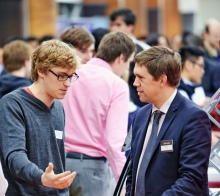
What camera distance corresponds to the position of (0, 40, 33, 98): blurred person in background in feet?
22.8

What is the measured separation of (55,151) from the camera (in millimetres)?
4355

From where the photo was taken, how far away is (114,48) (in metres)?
5.62

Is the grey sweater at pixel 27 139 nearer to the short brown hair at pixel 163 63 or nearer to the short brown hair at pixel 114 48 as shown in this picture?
the short brown hair at pixel 163 63

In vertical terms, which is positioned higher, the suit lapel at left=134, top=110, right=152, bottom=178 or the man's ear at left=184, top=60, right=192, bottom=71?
the suit lapel at left=134, top=110, right=152, bottom=178

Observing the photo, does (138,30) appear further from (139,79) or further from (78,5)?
(139,79)

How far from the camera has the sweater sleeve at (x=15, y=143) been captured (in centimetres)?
391

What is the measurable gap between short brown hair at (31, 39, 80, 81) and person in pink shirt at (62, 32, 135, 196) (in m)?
1.09

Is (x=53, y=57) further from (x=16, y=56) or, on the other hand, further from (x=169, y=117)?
(x=16, y=56)

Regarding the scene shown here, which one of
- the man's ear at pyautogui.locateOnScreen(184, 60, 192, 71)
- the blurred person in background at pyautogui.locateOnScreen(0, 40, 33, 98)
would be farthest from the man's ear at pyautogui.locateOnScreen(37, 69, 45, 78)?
the man's ear at pyautogui.locateOnScreen(184, 60, 192, 71)

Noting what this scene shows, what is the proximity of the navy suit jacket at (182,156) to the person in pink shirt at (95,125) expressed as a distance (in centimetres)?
131

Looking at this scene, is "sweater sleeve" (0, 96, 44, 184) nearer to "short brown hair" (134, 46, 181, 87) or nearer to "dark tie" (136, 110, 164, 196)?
"dark tie" (136, 110, 164, 196)

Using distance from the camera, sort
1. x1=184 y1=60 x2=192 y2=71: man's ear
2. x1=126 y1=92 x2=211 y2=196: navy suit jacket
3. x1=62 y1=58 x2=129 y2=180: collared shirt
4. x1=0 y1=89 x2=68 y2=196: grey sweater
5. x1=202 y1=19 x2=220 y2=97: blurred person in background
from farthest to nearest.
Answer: x1=202 y1=19 x2=220 y2=97: blurred person in background
x1=184 y1=60 x2=192 y2=71: man's ear
x1=62 y1=58 x2=129 y2=180: collared shirt
x1=0 y1=89 x2=68 y2=196: grey sweater
x1=126 y1=92 x2=211 y2=196: navy suit jacket

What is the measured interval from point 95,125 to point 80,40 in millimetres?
866

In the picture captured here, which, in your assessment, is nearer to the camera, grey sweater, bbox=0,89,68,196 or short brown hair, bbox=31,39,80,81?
grey sweater, bbox=0,89,68,196
